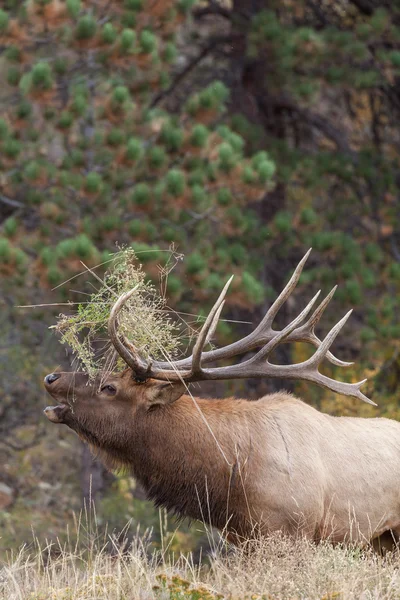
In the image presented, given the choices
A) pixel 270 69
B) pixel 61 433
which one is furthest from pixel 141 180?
pixel 61 433

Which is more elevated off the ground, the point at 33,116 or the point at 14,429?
the point at 33,116

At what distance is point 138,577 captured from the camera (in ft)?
16.7

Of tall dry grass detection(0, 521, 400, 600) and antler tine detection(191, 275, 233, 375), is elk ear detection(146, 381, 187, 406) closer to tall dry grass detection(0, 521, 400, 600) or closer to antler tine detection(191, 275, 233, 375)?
antler tine detection(191, 275, 233, 375)

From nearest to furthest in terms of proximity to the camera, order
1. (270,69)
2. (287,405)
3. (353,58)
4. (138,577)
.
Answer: (138,577)
(287,405)
(353,58)
(270,69)

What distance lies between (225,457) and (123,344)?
0.86 meters

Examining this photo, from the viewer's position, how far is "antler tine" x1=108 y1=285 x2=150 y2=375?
18.0 ft

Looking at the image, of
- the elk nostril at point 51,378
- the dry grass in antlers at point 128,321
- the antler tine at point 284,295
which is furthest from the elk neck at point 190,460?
the antler tine at point 284,295

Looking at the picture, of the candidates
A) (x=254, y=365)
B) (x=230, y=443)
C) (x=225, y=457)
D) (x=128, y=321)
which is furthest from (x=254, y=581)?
(x=128, y=321)

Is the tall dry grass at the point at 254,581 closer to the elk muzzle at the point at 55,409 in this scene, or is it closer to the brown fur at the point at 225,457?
the brown fur at the point at 225,457

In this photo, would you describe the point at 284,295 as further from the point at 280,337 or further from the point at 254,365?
the point at 254,365

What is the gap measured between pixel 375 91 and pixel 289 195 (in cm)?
175

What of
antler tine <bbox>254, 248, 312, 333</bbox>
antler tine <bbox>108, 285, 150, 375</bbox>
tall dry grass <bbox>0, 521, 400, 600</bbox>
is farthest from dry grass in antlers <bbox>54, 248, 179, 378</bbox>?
tall dry grass <bbox>0, 521, 400, 600</bbox>

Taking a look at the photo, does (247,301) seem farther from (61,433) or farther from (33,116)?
(61,433)

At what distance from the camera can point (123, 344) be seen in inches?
231
